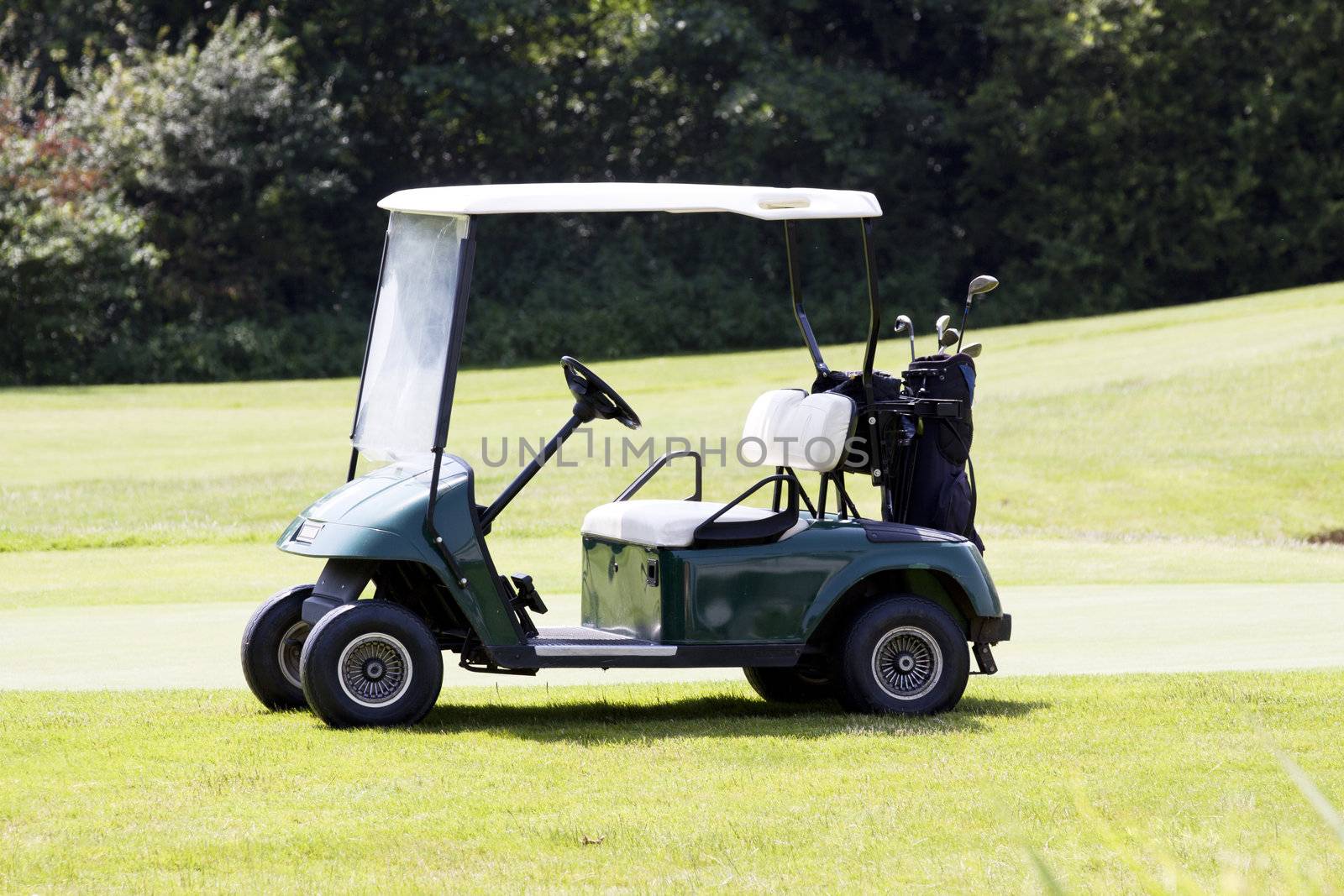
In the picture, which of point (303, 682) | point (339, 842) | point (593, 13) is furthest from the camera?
point (593, 13)

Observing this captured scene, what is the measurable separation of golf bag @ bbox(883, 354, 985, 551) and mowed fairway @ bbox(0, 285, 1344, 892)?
753 millimetres

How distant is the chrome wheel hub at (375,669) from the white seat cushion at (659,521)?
899 millimetres

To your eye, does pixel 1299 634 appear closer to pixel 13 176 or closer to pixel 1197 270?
pixel 13 176

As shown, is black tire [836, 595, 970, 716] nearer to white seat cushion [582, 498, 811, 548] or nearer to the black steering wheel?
white seat cushion [582, 498, 811, 548]

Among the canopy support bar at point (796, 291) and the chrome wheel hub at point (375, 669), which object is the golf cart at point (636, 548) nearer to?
the chrome wheel hub at point (375, 669)

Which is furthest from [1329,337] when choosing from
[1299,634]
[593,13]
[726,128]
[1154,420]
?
[593,13]

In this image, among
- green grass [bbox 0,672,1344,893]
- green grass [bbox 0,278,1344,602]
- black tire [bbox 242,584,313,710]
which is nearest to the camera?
green grass [bbox 0,672,1344,893]

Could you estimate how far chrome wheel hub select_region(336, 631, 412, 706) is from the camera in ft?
20.3

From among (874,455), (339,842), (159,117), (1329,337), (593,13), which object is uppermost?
(593,13)

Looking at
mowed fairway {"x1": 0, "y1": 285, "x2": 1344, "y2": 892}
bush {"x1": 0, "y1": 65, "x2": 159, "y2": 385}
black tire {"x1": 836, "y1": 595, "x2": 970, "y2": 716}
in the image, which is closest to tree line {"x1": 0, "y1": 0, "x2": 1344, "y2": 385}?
bush {"x1": 0, "y1": 65, "x2": 159, "y2": 385}

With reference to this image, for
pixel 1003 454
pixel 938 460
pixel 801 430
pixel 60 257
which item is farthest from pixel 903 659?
pixel 60 257

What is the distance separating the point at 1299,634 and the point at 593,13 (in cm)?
2955

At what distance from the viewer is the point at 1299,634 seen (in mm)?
8750

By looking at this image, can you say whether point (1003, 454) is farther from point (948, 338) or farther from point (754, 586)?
point (754, 586)
